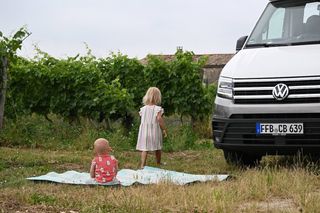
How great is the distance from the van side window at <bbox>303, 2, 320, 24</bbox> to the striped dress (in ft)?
8.28

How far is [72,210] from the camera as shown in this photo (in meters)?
5.37

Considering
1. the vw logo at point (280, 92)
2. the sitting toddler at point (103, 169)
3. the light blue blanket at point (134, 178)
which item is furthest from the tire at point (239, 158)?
the sitting toddler at point (103, 169)

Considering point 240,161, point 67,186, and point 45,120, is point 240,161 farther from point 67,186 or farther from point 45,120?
point 45,120

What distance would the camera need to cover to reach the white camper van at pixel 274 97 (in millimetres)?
7660

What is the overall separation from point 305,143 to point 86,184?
2.62m

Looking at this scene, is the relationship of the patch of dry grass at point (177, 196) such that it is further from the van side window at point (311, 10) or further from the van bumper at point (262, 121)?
the van side window at point (311, 10)

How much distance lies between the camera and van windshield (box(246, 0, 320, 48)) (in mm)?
8578

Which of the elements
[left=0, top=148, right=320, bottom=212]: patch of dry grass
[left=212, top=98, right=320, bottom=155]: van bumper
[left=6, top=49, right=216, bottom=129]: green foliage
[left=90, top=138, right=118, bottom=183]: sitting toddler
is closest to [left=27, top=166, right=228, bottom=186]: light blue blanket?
[left=90, top=138, right=118, bottom=183]: sitting toddler

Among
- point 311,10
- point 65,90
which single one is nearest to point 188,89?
point 65,90

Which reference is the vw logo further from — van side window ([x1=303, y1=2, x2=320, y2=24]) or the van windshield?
van side window ([x1=303, y1=2, x2=320, y2=24])

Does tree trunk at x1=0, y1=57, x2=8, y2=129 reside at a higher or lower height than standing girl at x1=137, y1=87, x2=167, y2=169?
higher

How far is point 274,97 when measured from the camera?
25.6ft

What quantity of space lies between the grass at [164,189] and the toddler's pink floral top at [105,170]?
0.36m

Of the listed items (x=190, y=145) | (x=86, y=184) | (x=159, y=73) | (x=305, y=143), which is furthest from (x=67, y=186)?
(x=159, y=73)
